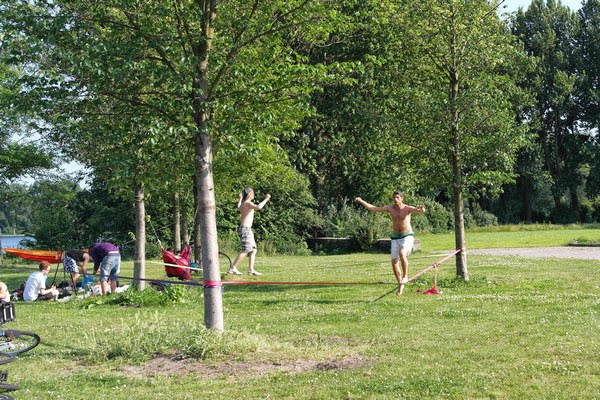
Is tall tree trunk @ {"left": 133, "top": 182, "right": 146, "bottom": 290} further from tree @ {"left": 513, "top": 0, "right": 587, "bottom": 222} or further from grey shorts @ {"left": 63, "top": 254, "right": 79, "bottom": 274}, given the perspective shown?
tree @ {"left": 513, "top": 0, "right": 587, "bottom": 222}

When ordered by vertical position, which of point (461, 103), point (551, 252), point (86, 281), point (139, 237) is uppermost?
point (461, 103)

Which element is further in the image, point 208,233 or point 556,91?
point 556,91

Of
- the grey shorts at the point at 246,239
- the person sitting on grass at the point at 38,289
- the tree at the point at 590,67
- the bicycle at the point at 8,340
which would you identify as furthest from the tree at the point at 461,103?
the tree at the point at 590,67

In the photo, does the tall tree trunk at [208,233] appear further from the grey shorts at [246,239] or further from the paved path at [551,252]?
the paved path at [551,252]

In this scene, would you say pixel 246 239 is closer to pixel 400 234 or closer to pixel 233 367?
pixel 400 234

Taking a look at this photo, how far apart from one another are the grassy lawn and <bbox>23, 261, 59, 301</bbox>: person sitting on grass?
1.24 metres

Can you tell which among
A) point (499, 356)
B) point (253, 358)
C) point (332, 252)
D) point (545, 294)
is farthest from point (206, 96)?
point (332, 252)

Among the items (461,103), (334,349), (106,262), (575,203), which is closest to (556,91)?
(575,203)

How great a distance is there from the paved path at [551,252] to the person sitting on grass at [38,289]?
15.7 metres

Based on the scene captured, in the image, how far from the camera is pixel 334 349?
882 centimetres

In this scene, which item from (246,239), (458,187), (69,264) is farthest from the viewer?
(69,264)

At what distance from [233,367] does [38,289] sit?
920 centimetres

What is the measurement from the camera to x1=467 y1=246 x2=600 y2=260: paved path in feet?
78.1

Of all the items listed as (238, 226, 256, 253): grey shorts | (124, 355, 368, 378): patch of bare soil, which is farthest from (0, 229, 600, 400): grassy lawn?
(238, 226, 256, 253): grey shorts
